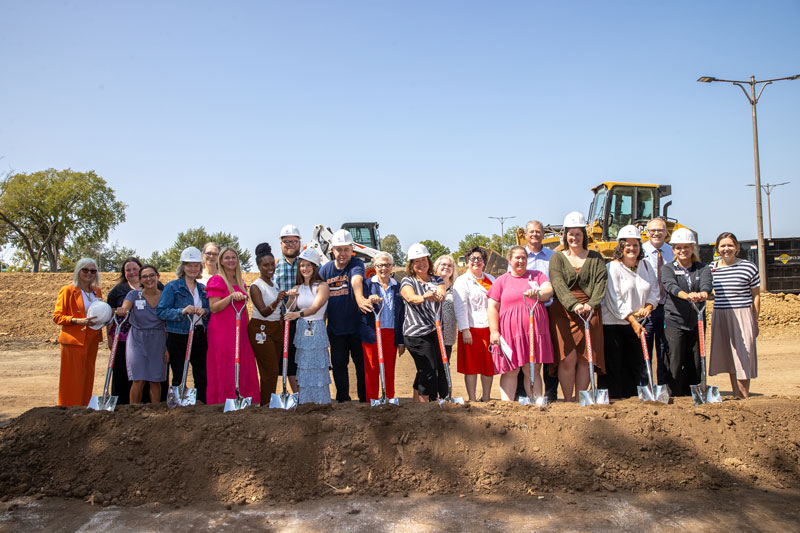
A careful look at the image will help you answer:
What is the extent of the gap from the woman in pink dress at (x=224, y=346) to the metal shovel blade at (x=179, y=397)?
0.20 metres

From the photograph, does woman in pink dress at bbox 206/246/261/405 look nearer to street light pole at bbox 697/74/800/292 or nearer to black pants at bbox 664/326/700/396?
black pants at bbox 664/326/700/396

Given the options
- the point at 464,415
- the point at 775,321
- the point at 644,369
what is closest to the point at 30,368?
the point at 464,415

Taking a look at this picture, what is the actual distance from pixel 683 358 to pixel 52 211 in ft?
129

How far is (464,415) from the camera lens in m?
4.84

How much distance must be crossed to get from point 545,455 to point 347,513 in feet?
5.38

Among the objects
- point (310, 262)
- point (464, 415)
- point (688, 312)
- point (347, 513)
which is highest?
point (310, 262)

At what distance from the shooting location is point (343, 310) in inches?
234

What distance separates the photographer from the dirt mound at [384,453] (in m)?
4.43

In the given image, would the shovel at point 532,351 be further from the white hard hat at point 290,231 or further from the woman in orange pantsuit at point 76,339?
the woman in orange pantsuit at point 76,339

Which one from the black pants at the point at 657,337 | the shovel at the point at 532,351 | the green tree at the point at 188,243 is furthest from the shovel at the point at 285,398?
the green tree at the point at 188,243

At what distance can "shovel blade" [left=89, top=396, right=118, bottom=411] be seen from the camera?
537 centimetres

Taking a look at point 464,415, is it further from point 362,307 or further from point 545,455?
point 362,307

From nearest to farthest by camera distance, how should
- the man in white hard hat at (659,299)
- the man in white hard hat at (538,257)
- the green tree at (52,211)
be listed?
1. the man in white hard hat at (659,299)
2. the man in white hard hat at (538,257)
3. the green tree at (52,211)

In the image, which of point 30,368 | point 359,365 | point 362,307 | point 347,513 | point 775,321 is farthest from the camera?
point 775,321
